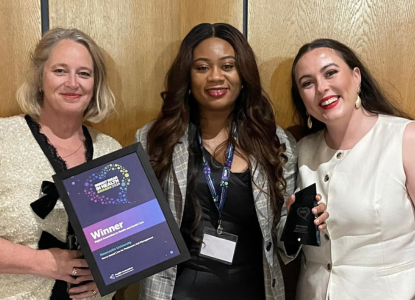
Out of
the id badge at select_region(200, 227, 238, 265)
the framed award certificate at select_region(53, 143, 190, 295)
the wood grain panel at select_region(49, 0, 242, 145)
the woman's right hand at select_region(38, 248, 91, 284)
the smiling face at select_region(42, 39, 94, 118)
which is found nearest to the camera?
the framed award certificate at select_region(53, 143, 190, 295)

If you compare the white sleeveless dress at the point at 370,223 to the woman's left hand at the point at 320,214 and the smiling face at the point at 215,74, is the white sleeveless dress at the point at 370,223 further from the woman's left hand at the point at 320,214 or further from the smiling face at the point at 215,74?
the smiling face at the point at 215,74

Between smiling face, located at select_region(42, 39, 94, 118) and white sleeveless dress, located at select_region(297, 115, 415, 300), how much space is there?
1.07 meters

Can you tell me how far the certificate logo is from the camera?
1.36 meters

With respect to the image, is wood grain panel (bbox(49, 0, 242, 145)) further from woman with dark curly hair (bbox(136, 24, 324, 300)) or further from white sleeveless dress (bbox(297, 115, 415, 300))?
white sleeveless dress (bbox(297, 115, 415, 300))

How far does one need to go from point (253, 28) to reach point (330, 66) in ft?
A: 1.90

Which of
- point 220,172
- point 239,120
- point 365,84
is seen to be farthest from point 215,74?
point 365,84

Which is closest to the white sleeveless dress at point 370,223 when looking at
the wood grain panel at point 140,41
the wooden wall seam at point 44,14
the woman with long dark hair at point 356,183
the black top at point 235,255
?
the woman with long dark hair at point 356,183

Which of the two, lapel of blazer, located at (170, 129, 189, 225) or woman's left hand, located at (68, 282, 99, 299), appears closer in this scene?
woman's left hand, located at (68, 282, 99, 299)

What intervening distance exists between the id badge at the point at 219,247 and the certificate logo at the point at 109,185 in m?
0.47

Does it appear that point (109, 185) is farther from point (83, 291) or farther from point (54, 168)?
point (83, 291)

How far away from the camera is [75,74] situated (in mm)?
1618

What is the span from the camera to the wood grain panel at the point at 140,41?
2.02 metres

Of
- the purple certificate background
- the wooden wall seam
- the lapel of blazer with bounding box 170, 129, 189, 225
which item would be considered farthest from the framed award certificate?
the wooden wall seam

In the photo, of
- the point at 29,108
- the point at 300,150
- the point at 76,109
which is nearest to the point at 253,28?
the point at 300,150
